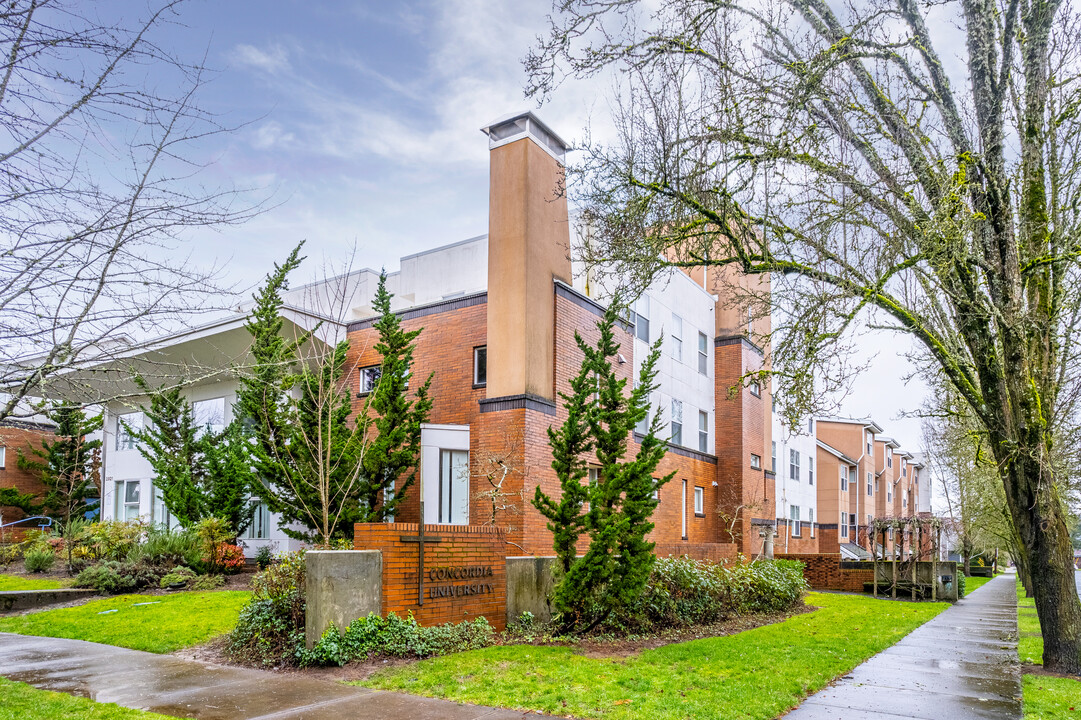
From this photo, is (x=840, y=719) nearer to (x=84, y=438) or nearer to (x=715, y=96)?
(x=715, y=96)

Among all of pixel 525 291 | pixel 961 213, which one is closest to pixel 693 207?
pixel 961 213

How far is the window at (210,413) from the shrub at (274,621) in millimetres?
14236

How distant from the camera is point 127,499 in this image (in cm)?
2647

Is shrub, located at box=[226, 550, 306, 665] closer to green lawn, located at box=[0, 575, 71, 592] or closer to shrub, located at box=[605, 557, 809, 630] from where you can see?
shrub, located at box=[605, 557, 809, 630]

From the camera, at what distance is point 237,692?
27.9 feet

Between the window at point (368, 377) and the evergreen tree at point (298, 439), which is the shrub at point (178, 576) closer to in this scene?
the evergreen tree at point (298, 439)

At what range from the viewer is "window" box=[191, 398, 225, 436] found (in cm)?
2427

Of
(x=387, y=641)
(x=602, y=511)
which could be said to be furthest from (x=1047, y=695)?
(x=387, y=641)

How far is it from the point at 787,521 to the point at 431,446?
2523 centimetres

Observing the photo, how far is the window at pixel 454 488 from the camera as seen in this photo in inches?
749

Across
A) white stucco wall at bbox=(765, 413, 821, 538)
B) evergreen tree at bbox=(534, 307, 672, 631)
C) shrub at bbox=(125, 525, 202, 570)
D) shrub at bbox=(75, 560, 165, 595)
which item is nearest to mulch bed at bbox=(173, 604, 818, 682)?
evergreen tree at bbox=(534, 307, 672, 631)

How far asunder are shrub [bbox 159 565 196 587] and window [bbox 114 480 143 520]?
31.4ft

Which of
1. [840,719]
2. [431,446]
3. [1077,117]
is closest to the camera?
[840,719]

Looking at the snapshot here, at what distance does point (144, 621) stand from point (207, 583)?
4361 millimetres
